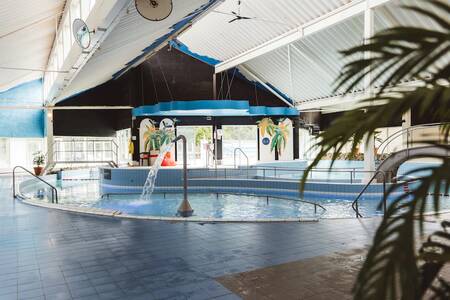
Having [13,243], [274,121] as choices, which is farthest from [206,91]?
[13,243]

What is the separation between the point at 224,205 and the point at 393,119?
8.98m

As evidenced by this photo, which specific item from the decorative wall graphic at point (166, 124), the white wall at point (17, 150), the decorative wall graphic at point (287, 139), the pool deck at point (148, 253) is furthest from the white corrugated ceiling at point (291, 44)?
the white wall at point (17, 150)

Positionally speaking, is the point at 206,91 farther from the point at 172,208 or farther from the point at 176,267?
the point at 176,267

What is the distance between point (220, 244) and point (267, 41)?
514 inches

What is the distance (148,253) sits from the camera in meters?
4.13

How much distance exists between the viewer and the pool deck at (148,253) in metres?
3.16

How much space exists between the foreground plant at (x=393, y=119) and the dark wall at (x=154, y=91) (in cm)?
1919

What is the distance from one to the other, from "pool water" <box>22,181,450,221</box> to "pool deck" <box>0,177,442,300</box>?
2417 millimetres

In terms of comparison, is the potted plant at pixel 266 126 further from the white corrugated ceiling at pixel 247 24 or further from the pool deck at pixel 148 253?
the pool deck at pixel 148 253

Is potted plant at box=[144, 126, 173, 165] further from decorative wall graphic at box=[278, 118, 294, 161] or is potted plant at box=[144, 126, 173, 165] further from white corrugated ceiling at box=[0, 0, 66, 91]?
white corrugated ceiling at box=[0, 0, 66, 91]

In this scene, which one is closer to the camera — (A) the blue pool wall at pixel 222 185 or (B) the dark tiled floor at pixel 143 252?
(B) the dark tiled floor at pixel 143 252

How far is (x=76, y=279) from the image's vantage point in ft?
11.1

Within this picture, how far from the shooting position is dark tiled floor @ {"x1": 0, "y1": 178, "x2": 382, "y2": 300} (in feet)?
10.4

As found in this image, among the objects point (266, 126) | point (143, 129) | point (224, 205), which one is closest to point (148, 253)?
point (224, 205)
